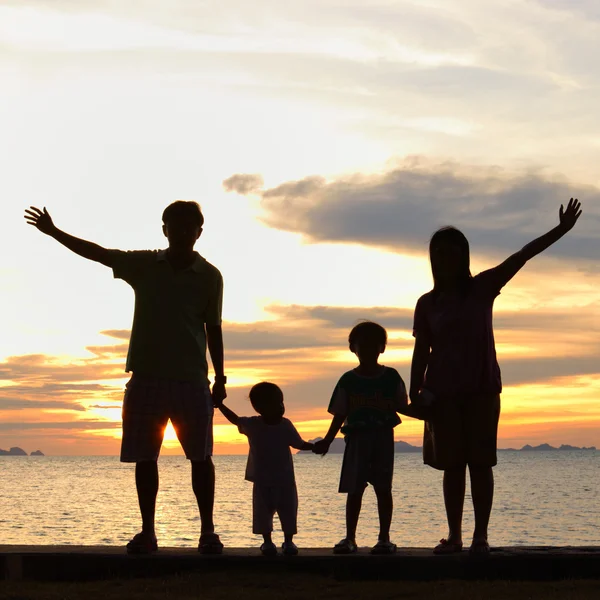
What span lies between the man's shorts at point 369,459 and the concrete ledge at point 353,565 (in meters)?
0.72

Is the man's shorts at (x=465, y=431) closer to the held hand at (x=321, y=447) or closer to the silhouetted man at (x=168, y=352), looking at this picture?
the held hand at (x=321, y=447)

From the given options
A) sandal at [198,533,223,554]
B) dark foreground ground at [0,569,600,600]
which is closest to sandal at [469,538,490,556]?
dark foreground ground at [0,569,600,600]

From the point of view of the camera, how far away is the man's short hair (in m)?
7.36

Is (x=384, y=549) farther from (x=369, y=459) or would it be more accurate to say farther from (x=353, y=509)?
(x=369, y=459)

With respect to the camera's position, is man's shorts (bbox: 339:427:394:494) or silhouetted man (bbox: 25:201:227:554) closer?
silhouetted man (bbox: 25:201:227:554)

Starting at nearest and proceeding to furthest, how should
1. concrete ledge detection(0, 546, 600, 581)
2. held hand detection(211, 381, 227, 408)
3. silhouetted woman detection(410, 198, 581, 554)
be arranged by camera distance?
concrete ledge detection(0, 546, 600, 581)
silhouetted woman detection(410, 198, 581, 554)
held hand detection(211, 381, 227, 408)

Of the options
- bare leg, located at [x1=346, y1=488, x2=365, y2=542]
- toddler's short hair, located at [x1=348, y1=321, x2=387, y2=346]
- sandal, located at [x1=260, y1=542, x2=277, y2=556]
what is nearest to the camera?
sandal, located at [x1=260, y1=542, x2=277, y2=556]

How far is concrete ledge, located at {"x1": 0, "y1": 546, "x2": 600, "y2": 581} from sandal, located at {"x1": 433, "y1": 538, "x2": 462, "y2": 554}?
0.11 metres

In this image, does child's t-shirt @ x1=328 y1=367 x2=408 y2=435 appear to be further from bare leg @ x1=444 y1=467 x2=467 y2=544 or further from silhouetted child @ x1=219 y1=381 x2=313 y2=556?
bare leg @ x1=444 y1=467 x2=467 y2=544

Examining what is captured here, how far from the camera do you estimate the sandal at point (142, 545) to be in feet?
23.7

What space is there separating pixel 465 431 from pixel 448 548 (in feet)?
2.95

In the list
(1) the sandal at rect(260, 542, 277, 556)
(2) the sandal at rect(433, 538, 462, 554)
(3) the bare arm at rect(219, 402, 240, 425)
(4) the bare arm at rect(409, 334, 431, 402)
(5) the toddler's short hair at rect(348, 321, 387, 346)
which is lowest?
(1) the sandal at rect(260, 542, 277, 556)

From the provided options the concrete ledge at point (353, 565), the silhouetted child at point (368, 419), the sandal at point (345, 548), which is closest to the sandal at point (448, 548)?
the concrete ledge at point (353, 565)

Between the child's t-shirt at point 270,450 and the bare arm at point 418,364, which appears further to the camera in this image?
the child's t-shirt at point 270,450
